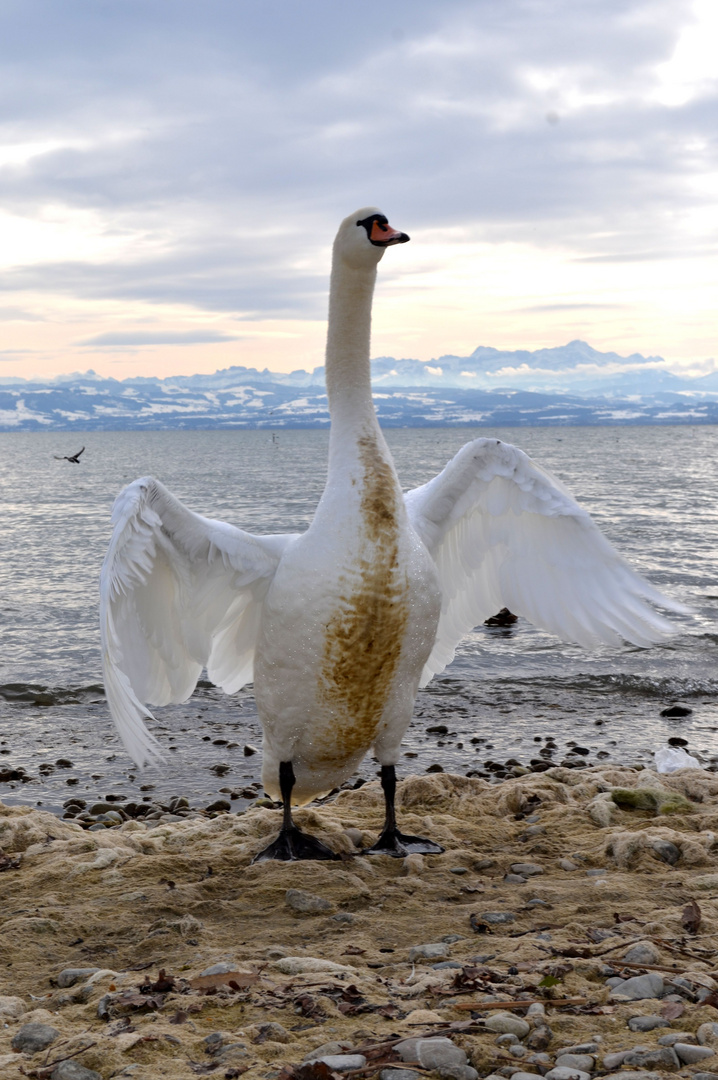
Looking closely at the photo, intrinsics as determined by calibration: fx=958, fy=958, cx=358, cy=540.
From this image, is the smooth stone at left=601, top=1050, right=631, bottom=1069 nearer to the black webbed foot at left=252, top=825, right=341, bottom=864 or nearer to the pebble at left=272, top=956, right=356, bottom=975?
the pebble at left=272, top=956, right=356, bottom=975

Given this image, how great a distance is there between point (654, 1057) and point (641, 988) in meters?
0.59

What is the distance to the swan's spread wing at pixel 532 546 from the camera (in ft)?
20.2

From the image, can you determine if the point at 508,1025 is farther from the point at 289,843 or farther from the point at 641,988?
the point at 289,843

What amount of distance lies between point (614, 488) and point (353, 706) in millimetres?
49898

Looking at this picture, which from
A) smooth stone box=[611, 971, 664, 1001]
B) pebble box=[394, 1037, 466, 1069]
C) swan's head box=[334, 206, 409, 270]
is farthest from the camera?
swan's head box=[334, 206, 409, 270]

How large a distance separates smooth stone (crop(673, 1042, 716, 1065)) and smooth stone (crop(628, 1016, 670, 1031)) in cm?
24


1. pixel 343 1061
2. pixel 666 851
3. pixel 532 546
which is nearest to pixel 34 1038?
pixel 343 1061

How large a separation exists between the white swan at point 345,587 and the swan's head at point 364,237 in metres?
0.01

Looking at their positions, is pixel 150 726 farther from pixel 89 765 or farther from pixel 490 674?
pixel 490 674

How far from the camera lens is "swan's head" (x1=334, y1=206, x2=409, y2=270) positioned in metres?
5.52

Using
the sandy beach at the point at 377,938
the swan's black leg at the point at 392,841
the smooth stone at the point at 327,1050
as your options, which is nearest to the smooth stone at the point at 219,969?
the sandy beach at the point at 377,938

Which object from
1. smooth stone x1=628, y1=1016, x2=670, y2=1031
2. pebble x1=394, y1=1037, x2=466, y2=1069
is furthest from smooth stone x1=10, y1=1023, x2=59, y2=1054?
smooth stone x1=628, y1=1016, x2=670, y2=1031

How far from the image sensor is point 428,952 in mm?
4340

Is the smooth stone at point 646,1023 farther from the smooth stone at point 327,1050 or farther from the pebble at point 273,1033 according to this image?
the pebble at point 273,1033
